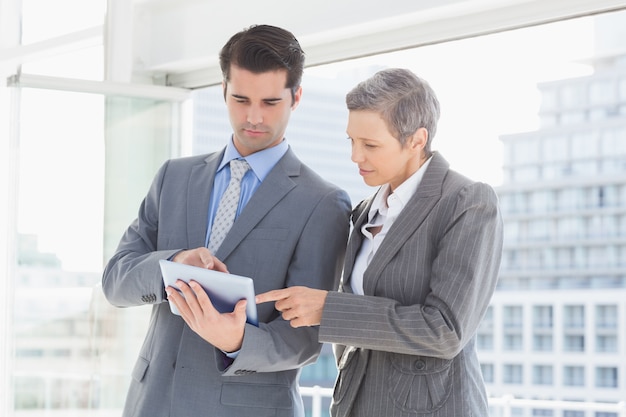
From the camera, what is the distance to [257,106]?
2078mm

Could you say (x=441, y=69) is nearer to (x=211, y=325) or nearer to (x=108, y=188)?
(x=108, y=188)

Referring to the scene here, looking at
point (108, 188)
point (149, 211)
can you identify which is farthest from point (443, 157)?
point (108, 188)

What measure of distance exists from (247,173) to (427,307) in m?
0.60

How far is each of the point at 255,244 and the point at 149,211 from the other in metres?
0.32

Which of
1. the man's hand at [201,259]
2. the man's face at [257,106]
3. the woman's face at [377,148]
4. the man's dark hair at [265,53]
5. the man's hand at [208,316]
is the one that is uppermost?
the man's dark hair at [265,53]

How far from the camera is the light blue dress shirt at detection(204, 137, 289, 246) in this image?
2.11 m

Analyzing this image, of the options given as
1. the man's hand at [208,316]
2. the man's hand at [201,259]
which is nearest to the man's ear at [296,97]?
the man's hand at [201,259]

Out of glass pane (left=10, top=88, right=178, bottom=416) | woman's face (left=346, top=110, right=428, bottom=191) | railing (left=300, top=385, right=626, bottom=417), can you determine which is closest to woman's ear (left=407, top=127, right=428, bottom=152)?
woman's face (left=346, top=110, right=428, bottom=191)

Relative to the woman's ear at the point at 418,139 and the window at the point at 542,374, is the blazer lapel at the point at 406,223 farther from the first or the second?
the window at the point at 542,374

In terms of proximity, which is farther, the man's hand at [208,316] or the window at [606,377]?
the window at [606,377]

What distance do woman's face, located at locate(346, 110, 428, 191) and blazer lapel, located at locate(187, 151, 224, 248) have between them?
1.27ft

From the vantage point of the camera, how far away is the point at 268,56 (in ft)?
6.81

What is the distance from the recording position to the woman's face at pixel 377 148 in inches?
74.1

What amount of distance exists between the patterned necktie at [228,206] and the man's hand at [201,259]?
0.17 m
